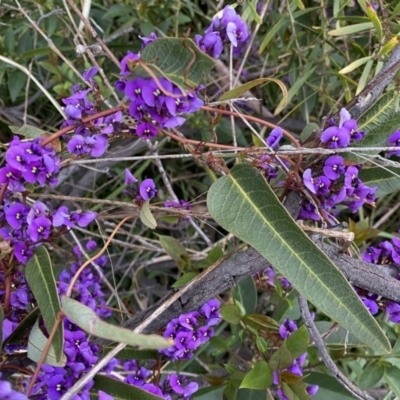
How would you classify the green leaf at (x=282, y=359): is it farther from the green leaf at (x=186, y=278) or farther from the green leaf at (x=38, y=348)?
the green leaf at (x=38, y=348)

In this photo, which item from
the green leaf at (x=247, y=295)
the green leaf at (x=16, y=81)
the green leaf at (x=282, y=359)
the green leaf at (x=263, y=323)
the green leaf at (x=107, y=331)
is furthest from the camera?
the green leaf at (x=16, y=81)

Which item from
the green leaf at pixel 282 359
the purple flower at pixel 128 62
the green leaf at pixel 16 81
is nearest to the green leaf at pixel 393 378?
the green leaf at pixel 282 359

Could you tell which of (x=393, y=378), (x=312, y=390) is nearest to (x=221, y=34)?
(x=312, y=390)

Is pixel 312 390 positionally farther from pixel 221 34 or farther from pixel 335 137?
pixel 221 34

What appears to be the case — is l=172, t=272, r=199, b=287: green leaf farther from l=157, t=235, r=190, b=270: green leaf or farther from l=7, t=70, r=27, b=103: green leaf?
l=7, t=70, r=27, b=103: green leaf

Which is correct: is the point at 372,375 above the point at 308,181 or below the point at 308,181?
below

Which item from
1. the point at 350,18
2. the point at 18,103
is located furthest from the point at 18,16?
the point at 350,18
